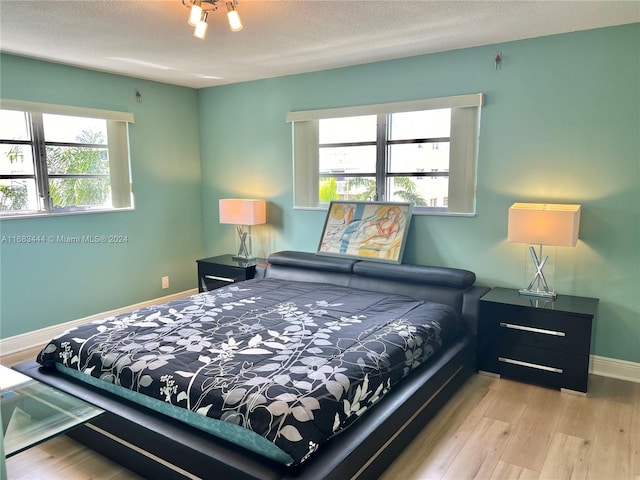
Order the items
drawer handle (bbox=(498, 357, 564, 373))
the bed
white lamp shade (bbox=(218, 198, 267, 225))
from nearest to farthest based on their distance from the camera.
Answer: the bed
drawer handle (bbox=(498, 357, 564, 373))
white lamp shade (bbox=(218, 198, 267, 225))

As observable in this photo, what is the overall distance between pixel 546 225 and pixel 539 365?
3.05 ft

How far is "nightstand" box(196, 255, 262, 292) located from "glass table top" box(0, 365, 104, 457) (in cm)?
217

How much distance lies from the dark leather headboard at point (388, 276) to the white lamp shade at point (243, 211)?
1.59ft

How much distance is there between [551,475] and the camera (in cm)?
215

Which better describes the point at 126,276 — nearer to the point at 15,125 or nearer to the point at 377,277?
the point at 15,125

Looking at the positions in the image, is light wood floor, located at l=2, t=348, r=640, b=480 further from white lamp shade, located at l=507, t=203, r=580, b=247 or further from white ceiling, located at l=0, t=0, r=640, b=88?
white ceiling, located at l=0, t=0, r=640, b=88

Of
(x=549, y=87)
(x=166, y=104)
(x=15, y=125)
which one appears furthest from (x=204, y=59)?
(x=549, y=87)

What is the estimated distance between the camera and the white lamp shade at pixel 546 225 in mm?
2941

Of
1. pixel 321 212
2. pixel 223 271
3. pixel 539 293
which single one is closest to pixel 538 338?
pixel 539 293

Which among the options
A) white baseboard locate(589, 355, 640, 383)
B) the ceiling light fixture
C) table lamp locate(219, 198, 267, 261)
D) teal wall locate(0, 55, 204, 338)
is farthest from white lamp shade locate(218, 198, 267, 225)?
white baseboard locate(589, 355, 640, 383)

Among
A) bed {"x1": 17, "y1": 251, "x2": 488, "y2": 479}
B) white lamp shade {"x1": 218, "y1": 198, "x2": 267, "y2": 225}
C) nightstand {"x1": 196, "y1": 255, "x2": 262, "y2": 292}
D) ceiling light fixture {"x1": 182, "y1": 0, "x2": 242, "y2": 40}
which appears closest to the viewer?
bed {"x1": 17, "y1": 251, "x2": 488, "y2": 479}

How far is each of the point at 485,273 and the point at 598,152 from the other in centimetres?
117

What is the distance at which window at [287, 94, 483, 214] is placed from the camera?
3656 millimetres

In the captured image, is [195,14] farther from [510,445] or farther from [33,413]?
[510,445]
